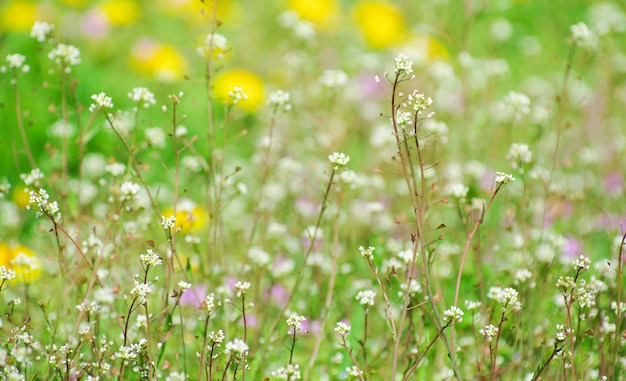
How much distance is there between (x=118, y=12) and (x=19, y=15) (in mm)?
850

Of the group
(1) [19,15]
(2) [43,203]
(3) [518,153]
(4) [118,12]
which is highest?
(4) [118,12]

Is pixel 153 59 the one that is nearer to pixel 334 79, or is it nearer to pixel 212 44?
pixel 334 79

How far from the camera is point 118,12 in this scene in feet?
18.1

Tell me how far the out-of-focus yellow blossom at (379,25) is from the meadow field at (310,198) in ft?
0.14

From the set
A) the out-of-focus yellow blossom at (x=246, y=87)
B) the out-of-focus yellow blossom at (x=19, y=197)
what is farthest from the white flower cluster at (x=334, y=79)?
the out-of-focus yellow blossom at (x=246, y=87)

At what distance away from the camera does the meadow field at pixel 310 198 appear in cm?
199

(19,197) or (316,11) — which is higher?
(316,11)

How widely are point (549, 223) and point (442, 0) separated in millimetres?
1895

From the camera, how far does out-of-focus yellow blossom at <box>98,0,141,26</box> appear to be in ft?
17.8

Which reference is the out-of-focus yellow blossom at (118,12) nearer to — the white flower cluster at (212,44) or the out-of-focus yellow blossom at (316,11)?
the out-of-focus yellow blossom at (316,11)

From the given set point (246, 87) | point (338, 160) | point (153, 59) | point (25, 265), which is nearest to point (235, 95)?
point (338, 160)

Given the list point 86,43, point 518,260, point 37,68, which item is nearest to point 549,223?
point 518,260

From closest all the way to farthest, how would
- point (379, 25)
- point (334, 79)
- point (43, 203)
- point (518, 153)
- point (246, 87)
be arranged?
point (43, 203), point (518, 153), point (334, 79), point (246, 87), point (379, 25)

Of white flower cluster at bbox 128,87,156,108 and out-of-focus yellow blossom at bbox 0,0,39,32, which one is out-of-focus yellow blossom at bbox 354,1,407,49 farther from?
white flower cluster at bbox 128,87,156,108
